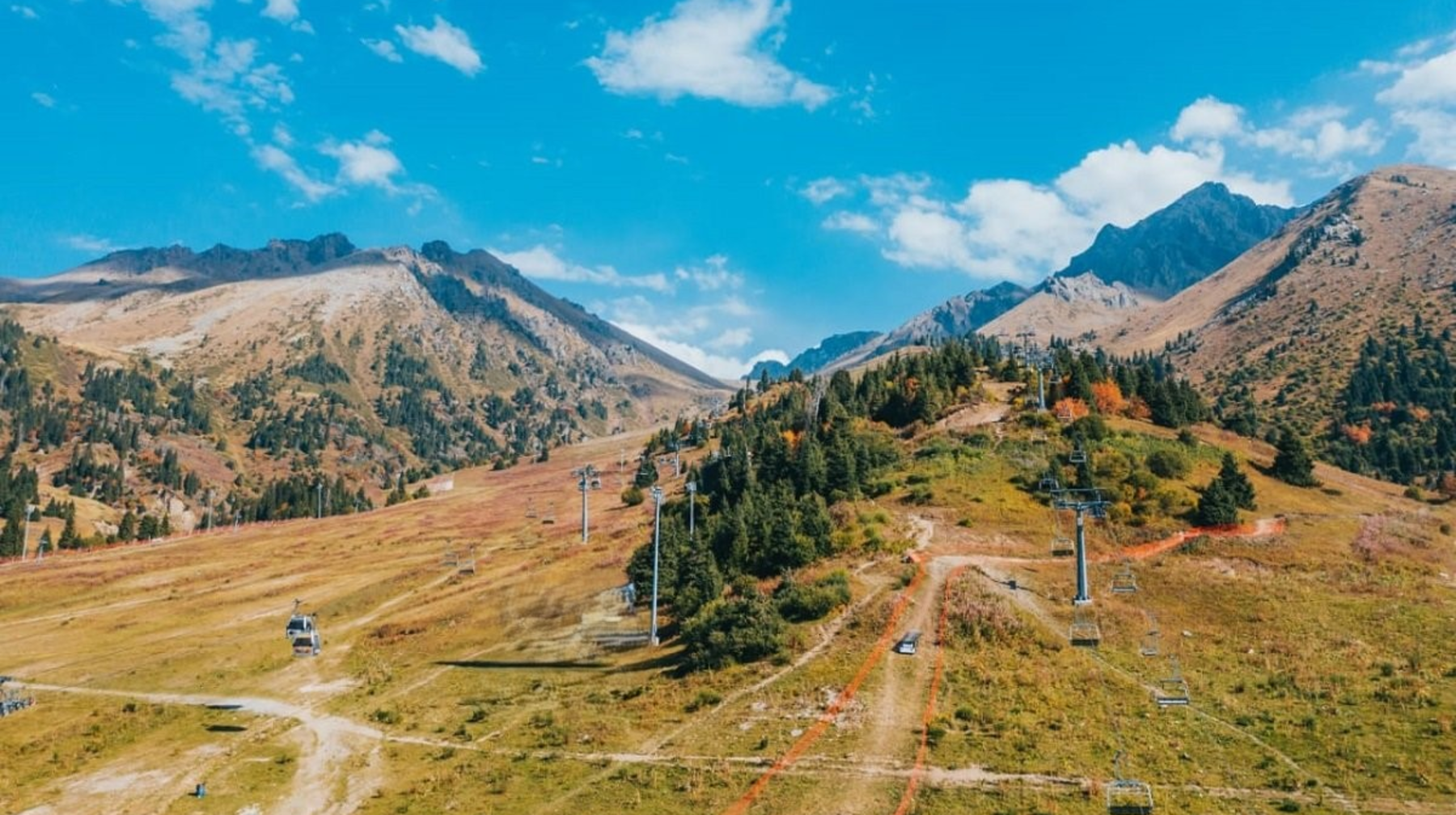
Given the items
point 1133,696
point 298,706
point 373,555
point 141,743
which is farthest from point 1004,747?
point 373,555

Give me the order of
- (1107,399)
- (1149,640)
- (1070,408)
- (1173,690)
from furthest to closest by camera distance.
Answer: (1107,399) < (1070,408) < (1149,640) < (1173,690)

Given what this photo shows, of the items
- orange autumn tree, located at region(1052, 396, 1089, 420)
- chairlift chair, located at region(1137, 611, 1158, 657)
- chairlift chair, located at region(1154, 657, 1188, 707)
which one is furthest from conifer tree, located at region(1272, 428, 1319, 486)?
chairlift chair, located at region(1154, 657, 1188, 707)

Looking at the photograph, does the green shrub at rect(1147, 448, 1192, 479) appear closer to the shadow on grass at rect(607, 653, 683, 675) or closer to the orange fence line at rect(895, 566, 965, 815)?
the orange fence line at rect(895, 566, 965, 815)

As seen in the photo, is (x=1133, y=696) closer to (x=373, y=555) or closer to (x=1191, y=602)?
(x=1191, y=602)

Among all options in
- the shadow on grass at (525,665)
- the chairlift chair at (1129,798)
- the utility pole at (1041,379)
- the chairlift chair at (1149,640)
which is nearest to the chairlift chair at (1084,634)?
the chairlift chair at (1149,640)

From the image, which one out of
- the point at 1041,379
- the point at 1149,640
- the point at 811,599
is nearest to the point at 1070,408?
the point at 1041,379

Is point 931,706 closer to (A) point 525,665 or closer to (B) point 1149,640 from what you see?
(B) point 1149,640
